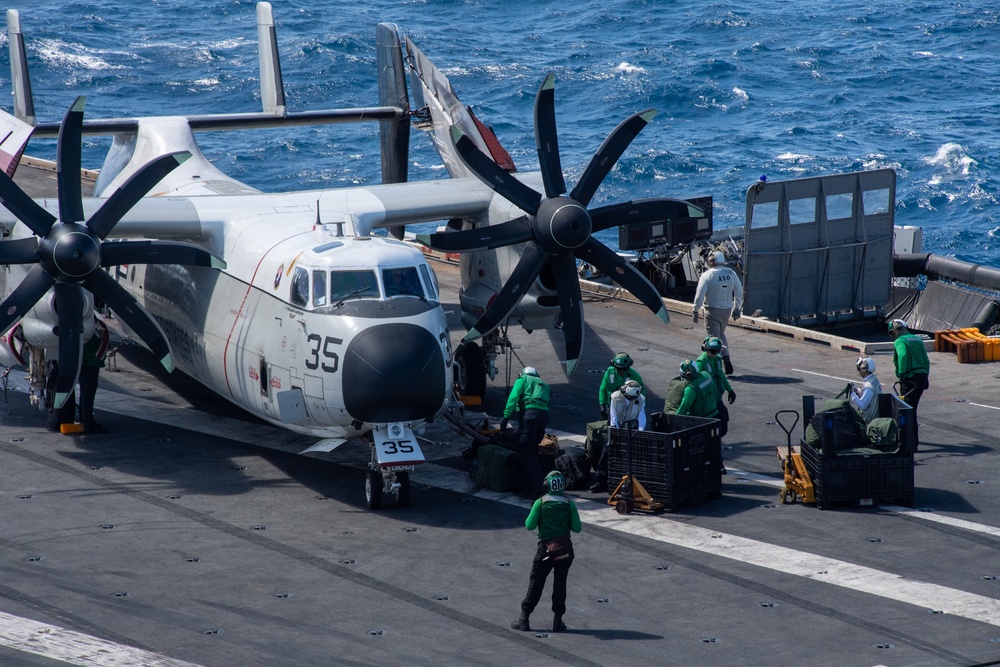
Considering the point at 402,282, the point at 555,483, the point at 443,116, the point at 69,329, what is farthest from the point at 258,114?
the point at 555,483

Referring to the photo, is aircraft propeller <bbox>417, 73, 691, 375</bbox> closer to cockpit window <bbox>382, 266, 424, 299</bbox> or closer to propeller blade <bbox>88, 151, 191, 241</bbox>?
cockpit window <bbox>382, 266, 424, 299</bbox>

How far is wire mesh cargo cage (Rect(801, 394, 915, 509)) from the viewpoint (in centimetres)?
1905

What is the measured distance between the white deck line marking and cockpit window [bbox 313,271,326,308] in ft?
22.1

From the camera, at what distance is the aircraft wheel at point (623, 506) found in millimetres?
19219

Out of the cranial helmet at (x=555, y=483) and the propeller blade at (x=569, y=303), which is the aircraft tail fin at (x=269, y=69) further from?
the cranial helmet at (x=555, y=483)

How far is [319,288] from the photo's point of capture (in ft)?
65.7

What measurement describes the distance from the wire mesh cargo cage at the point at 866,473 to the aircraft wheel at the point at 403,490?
240 inches

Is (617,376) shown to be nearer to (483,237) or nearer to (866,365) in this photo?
(483,237)

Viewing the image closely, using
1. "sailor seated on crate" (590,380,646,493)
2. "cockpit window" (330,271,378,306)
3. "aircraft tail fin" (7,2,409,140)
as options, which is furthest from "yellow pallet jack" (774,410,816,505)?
"aircraft tail fin" (7,2,409,140)

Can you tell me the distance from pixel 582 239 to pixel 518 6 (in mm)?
77723

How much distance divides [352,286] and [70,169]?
18.0ft

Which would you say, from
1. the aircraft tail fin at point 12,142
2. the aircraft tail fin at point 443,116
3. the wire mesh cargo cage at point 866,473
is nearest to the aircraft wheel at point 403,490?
the wire mesh cargo cage at point 866,473

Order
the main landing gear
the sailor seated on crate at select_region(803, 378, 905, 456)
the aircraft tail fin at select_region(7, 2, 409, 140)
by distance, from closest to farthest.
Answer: the sailor seated on crate at select_region(803, 378, 905, 456), the main landing gear, the aircraft tail fin at select_region(7, 2, 409, 140)

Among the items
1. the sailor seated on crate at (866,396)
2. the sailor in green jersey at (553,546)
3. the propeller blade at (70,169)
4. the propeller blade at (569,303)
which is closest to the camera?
the sailor in green jersey at (553,546)
